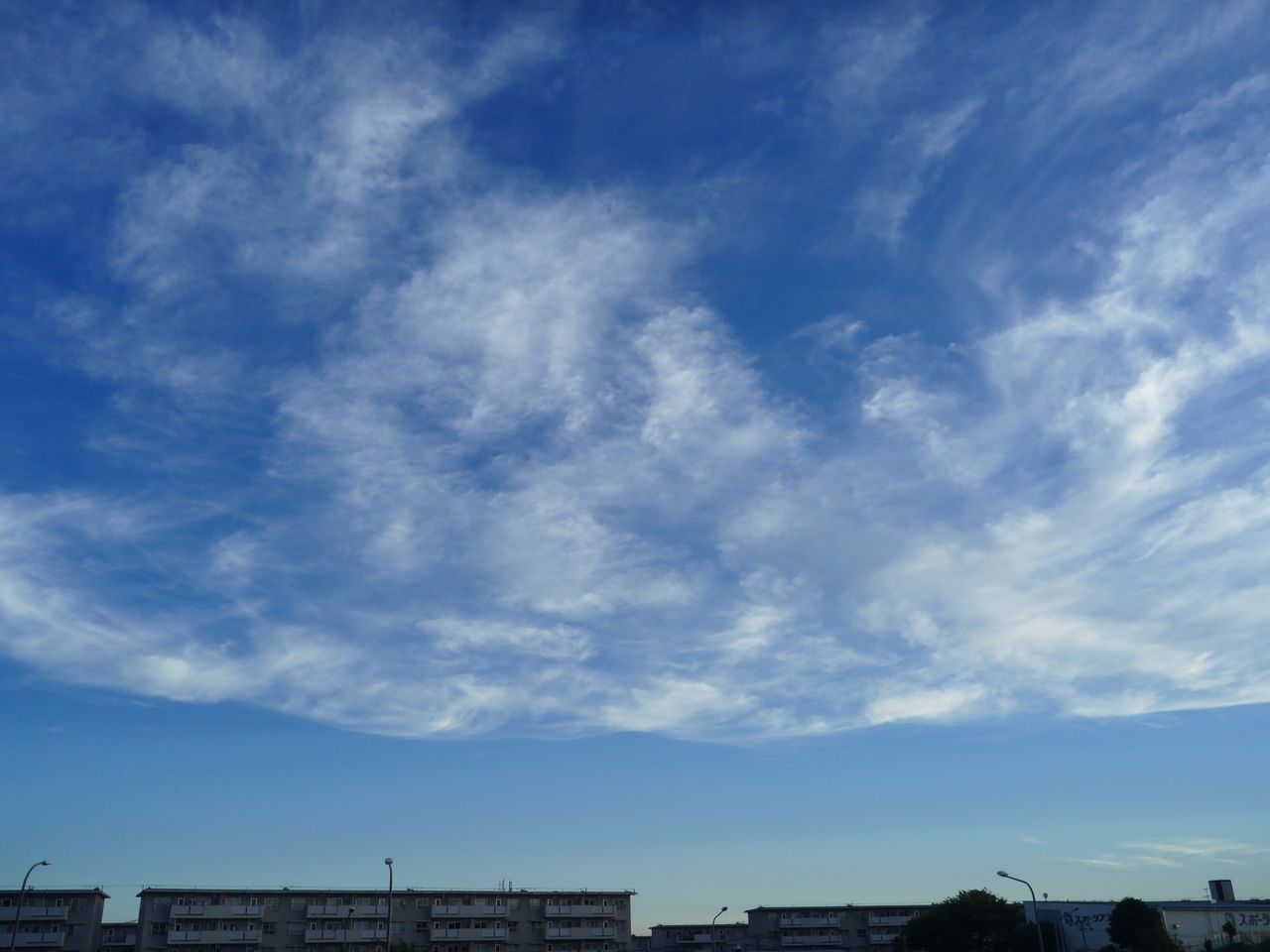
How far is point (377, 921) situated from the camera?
388 feet

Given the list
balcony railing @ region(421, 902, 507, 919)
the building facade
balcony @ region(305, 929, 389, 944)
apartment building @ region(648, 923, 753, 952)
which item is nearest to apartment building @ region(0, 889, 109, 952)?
balcony @ region(305, 929, 389, 944)

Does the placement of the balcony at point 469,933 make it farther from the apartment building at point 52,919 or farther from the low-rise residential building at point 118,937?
the apartment building at point 52,919

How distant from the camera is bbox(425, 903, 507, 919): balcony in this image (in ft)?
399

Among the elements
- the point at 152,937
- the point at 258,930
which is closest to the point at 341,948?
the point at 258,930

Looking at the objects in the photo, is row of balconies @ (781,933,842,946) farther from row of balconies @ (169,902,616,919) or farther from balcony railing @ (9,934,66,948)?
balcony railing @ (9,934,66,948)

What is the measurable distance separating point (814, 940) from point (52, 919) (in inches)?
4144

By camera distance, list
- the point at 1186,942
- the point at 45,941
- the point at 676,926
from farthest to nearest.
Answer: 1. the point at 676,926
2. the point at 1186,942
3. the point at 45,941

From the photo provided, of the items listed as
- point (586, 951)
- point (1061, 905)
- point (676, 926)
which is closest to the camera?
point (1061, 905)

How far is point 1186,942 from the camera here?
10938 centimetres

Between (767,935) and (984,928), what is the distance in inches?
1628

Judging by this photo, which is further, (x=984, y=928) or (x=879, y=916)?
(x=879, y=916)

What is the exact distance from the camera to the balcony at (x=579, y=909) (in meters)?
129

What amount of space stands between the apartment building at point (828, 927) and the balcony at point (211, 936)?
255 ft

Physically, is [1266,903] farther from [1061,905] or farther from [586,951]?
[586,951]
